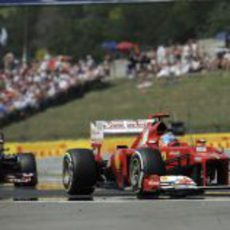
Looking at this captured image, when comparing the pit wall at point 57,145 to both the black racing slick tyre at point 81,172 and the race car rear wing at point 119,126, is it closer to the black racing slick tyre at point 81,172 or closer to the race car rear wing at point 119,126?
the race car rear wing at point 119,126

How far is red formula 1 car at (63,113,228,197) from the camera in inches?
370

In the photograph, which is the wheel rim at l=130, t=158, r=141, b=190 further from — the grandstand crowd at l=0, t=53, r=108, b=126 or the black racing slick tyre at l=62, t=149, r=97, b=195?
the grandstand crowd at l=0, t=53, r=108, b=126

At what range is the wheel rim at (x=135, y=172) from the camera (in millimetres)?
9688

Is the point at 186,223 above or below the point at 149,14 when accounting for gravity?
below

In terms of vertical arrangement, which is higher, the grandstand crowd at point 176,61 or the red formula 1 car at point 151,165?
the grandstand crowd at point 176,61

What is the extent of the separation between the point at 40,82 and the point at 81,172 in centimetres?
1340

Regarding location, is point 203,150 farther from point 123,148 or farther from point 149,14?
point 149,14

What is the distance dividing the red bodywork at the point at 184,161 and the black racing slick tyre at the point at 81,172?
414 mm

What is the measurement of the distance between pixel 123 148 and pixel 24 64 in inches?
527

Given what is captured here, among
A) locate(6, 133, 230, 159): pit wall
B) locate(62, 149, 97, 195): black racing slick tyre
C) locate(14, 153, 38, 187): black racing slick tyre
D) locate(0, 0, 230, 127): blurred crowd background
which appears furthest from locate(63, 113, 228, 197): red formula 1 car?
locate(0, 0, 230, 127): blurred crowd background

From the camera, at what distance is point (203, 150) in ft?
33.0

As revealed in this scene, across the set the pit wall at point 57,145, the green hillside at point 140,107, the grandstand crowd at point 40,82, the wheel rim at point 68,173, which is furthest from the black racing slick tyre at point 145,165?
the grandstand crowd at point 40,82

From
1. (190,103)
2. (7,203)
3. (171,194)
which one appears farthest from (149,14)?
(7,203)

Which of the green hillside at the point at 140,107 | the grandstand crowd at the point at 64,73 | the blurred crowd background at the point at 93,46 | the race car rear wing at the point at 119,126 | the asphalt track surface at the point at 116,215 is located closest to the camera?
the asphalt track surface at the point at 116,215
